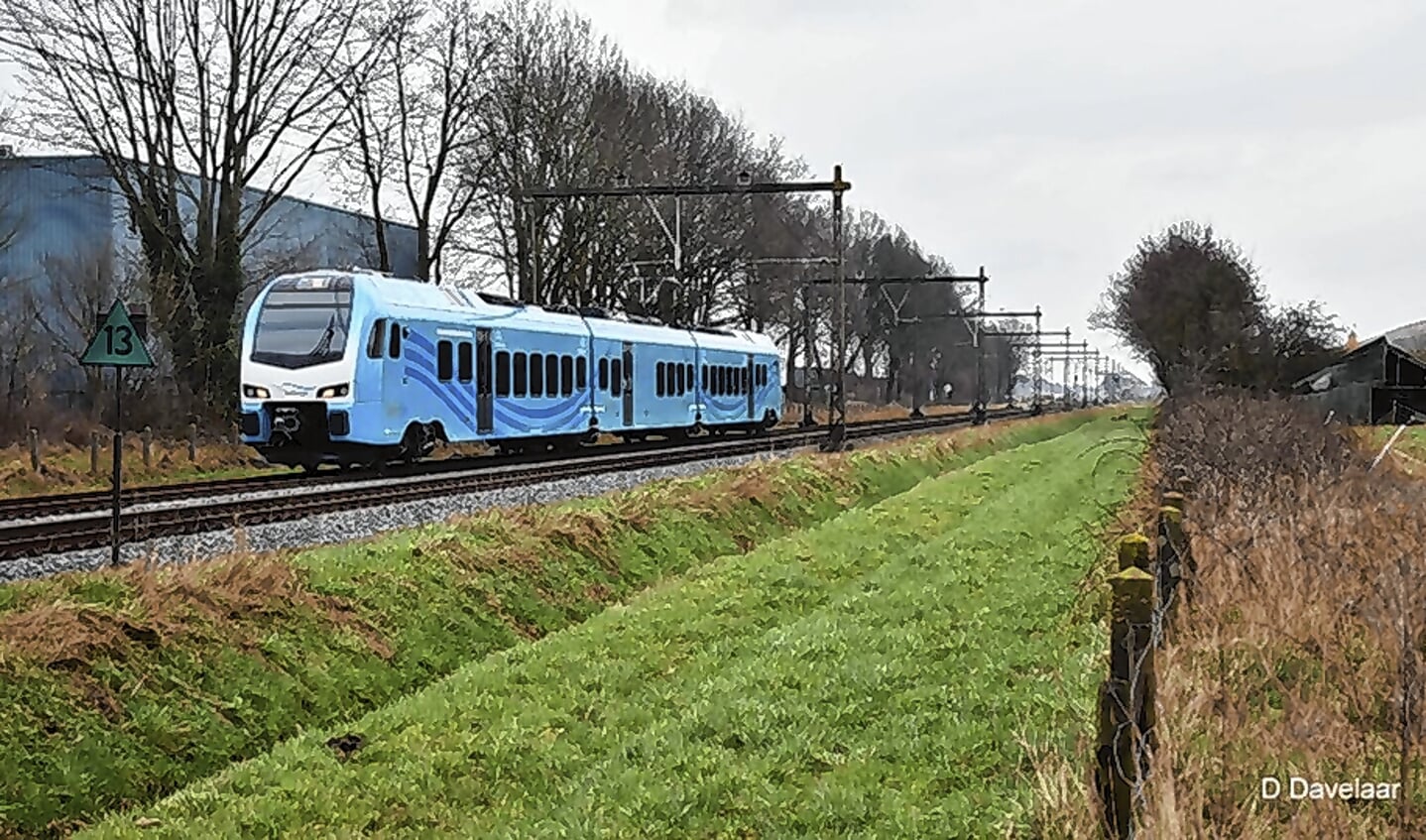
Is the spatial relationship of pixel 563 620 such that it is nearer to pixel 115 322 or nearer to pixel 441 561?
pixel 441 561

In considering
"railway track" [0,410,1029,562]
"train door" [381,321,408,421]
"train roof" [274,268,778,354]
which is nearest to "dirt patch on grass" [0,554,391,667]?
"railway track" [0,410,1029,562]

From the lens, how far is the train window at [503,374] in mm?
27844

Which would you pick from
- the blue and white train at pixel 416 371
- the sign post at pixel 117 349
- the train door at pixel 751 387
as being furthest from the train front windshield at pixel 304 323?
the train door at pixel 751 387

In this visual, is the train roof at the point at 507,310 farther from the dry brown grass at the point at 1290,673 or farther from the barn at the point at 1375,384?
the barn at the point at 1375,384

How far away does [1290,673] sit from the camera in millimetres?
7559

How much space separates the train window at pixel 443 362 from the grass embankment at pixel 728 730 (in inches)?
507

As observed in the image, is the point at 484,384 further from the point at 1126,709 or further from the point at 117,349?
the point at 1126,709

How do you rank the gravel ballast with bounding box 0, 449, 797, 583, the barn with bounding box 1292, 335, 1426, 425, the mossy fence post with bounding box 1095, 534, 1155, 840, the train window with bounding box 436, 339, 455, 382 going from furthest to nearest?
the barn with bounding box 1292, 335, 1426, 425 < the train window with bounding box 436, 339, 455, 382 < the gravel ballast with bounding box 0, 449, 797, 583 < the mossy fence post with bounding box 1095, 534, 1155, 840

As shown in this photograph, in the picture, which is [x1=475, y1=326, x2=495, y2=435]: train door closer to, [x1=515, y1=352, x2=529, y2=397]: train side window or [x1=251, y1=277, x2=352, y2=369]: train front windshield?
[x1=515, y1=352, x2=529, y2=397]: train side window

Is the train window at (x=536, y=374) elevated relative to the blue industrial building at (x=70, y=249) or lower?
lower

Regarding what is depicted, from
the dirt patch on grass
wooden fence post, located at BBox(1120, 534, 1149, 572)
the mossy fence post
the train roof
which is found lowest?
the dirt patch on grass

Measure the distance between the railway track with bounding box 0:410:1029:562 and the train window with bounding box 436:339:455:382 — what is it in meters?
1.66

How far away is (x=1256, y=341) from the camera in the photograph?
52.8 meters

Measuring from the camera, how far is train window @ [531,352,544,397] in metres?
29.7
